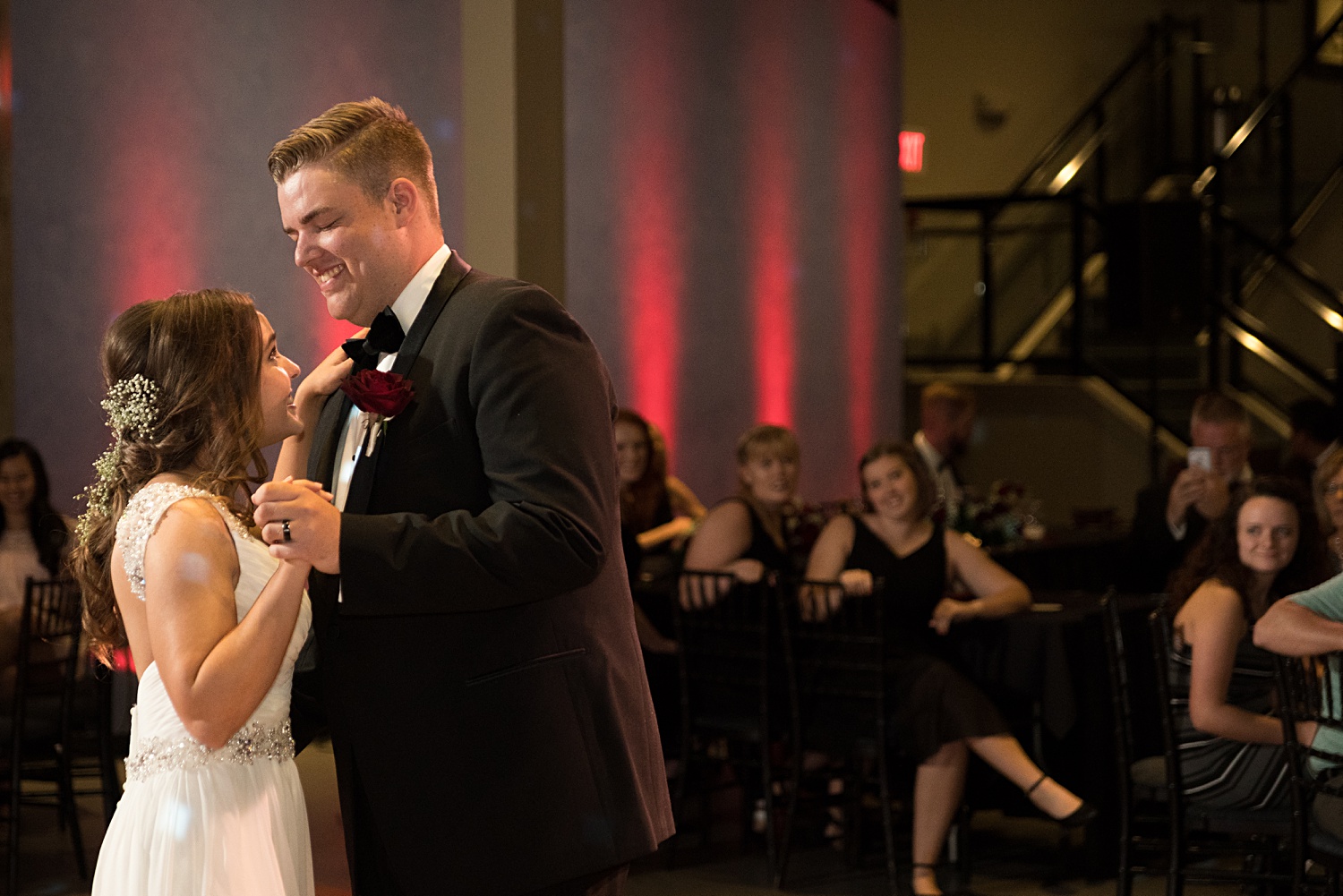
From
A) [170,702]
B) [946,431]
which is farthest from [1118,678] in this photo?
[946,431]

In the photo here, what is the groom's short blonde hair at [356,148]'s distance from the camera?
195 cm

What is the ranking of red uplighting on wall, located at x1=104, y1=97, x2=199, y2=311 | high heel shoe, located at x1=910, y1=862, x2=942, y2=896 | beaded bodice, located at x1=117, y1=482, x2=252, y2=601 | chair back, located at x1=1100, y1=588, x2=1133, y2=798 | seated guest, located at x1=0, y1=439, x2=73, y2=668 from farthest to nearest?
red uplighting on wall, located at x1=104, y1=97, x2=199, y2=311
seated guest, located at x1=0, y1=439, x2=73, y2=668
high heel shoe, located at x1=910, y1=862, x2=942, y2=896
chair back, located at x1=1100, y1=588, x2=1133, y2=798
beaded bodice, located at x1=117, y1=482, x2=252, y2=601

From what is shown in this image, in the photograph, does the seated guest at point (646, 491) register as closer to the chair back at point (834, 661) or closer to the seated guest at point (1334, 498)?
the chair back at point (834, 661)

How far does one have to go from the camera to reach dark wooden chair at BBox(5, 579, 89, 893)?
4566 millimetres

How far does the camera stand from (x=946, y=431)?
769 cm

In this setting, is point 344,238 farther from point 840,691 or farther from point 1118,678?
point 840,691

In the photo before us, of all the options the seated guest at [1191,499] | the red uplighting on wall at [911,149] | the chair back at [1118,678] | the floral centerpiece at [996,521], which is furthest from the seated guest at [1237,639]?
the red uplighting on wall at [911,149]

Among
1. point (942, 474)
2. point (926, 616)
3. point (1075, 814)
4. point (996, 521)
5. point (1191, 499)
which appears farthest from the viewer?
point (942, 474)

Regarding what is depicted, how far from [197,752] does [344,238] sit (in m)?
0.74

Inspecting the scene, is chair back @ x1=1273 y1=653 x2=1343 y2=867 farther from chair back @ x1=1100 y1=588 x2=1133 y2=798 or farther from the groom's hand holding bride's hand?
the groom's hand holding bride's hand

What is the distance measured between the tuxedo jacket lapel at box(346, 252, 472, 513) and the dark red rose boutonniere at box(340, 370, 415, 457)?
24 mm

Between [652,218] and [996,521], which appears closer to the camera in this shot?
[996,521]

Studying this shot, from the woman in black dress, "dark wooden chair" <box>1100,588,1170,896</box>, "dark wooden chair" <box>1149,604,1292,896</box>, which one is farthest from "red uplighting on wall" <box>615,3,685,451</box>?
"dark wooden chair" <box>1149,604,1292,896</box>

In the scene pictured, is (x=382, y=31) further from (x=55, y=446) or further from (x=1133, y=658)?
(x=1133, y=658)
